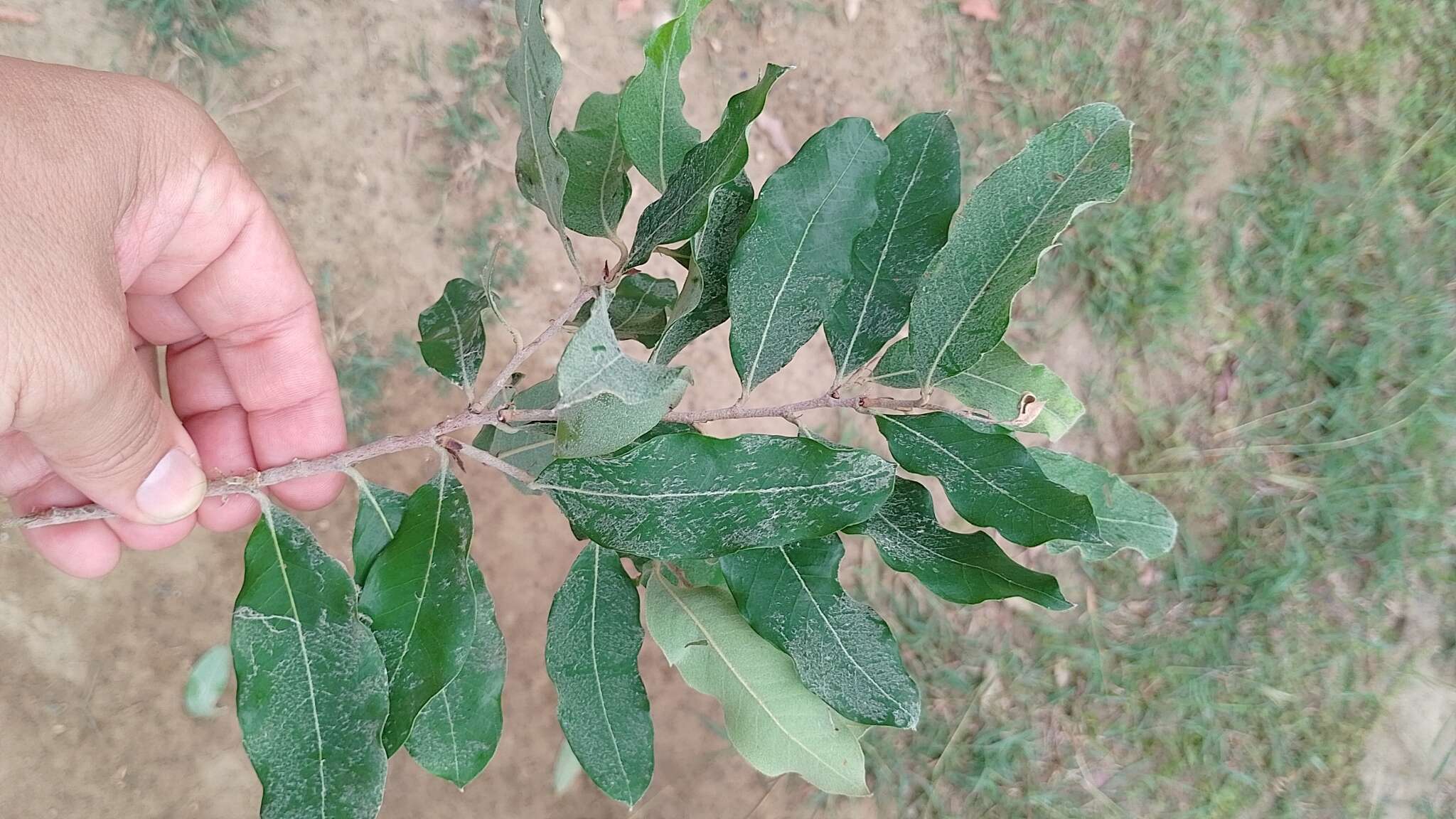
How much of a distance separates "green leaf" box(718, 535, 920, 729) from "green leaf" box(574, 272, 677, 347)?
0.37 meters

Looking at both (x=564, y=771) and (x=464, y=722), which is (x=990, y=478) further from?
(x=564, y=771)

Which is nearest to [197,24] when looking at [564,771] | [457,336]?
[457,336]

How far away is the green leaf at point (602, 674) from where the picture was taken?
122 cm

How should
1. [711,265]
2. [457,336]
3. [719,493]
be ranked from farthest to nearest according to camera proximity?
[457,336] < [711,265] < [719,493]

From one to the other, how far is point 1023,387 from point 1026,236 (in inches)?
10.1

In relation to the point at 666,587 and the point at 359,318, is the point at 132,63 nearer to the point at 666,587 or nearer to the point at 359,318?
the point at 359,318

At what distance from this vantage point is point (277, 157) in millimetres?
2154

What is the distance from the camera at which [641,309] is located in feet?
4.40

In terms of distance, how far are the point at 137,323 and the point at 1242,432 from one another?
2.58m

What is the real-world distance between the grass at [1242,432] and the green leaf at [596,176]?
1.46 meters

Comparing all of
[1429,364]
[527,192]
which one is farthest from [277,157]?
[1429,364]

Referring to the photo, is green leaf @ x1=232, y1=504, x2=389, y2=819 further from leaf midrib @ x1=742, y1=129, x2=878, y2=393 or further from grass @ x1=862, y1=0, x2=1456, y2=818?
grass @ x1=862, y1=0, x2=1456, y2=818

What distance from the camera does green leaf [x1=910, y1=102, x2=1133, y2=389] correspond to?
95 cm

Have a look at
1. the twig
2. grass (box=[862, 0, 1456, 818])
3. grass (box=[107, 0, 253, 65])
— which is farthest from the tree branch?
grass (box=[862, 0, 1456, 818])
